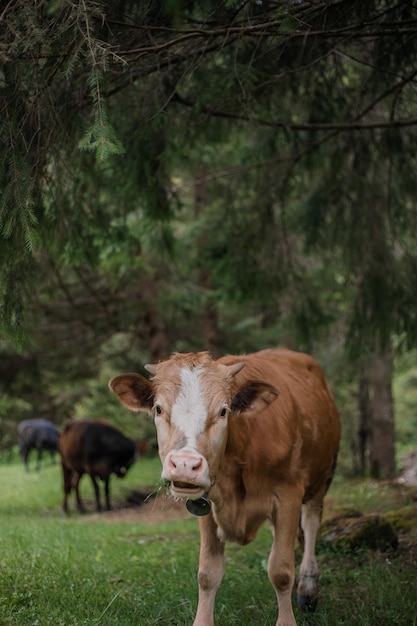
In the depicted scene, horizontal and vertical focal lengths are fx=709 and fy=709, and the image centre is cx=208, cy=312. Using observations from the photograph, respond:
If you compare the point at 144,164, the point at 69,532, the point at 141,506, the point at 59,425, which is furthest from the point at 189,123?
the point at 59,425

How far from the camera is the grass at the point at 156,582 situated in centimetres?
518

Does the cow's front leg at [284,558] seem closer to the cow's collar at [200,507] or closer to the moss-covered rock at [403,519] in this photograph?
the cow's collar at [200,507]

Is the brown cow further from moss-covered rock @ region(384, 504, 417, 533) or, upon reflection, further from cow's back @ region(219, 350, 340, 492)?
moss-covered rock @ region(384, 504, 417, 533)

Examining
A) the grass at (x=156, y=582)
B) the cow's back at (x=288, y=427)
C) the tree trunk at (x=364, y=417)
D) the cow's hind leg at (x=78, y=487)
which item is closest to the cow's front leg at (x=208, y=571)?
the grass at (x=156, y=582)

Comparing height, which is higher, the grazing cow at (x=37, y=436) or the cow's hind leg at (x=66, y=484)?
the cow's hind leg at (x=66, y=484)

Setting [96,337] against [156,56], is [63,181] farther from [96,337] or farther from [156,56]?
[96,337]

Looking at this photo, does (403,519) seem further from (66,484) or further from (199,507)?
(66,484)

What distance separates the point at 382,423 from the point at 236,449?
1018 centimetres

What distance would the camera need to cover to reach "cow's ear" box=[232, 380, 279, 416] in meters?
4.81

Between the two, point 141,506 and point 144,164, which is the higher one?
point 144,164

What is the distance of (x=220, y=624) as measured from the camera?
17.3 ft

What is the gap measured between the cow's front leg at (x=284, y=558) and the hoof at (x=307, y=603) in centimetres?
80

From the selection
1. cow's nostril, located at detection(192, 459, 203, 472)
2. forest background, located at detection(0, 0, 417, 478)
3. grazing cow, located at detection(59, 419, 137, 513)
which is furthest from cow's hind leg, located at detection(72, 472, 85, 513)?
cow's nostril, located at detection(192, 459, 203, 472)

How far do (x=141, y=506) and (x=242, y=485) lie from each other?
1136 cm
